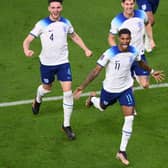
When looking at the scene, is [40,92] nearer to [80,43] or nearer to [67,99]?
[67,99]

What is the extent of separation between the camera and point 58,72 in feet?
34.5

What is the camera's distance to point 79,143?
10.1 meters

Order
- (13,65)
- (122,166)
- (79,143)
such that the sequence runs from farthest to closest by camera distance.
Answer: (13,65)
(79,143)
(122,166)

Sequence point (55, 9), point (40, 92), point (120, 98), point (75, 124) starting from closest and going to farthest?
Answer: point (120, 98)
point (55, 9)
point (75, 124)
point (40, 92)

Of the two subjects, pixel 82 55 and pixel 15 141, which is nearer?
pixel 15 141

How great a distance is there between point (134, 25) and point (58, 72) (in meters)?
1.65

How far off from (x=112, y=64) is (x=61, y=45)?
1.33 meters

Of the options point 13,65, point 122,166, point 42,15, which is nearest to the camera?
point 122,166

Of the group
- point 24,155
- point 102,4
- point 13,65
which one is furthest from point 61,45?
point 102,4

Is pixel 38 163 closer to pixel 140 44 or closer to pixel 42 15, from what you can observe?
pixel 140 44

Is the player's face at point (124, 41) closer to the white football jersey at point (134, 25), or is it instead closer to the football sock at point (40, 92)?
the white football jersey at point (134, 25)

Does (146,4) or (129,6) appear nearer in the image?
(129,6)

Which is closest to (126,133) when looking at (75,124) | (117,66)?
(117,66)

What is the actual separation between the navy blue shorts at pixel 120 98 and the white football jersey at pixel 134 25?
132cm
